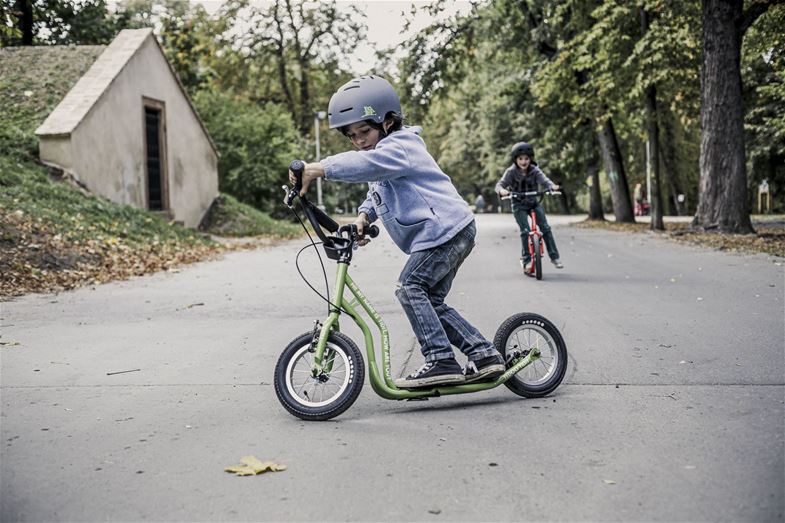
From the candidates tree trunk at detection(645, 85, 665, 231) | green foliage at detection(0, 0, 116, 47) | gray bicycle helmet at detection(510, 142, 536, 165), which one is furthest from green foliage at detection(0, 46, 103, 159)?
tree trunk at detection(645, 85, 665, 231)

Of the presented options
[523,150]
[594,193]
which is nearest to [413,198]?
[523,150]

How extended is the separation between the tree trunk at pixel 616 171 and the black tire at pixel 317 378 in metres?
28.4

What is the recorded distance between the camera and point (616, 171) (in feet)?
105

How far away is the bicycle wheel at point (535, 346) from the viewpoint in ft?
17.2

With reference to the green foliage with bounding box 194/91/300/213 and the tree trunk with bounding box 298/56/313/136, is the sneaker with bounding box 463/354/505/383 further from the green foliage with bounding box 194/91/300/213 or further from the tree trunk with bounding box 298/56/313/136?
the tree trunk with bounding box 298/56/313/136

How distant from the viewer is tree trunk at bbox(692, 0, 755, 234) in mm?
19312

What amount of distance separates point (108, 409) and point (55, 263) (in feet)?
27.2

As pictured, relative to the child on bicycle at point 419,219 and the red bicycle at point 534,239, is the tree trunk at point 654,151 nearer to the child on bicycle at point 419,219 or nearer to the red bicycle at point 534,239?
the red bicycle at point 534,239

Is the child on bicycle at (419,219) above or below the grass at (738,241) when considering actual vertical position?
above

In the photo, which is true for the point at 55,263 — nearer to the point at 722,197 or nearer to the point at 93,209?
the point at 93,209

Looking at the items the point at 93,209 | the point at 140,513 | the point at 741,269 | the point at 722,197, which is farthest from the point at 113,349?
the point at 722,197

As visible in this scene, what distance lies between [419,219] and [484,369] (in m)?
0.93

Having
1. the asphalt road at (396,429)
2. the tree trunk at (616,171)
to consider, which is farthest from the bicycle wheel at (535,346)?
the tree trunk at (616,171)

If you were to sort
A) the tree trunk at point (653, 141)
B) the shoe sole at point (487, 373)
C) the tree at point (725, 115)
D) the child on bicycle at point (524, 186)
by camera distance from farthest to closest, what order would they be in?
the tree trunk at point (653, 141), the tree at point (725, 115), the child on bicycle at point (524, 186), the shoe sole at point (487, 373)
